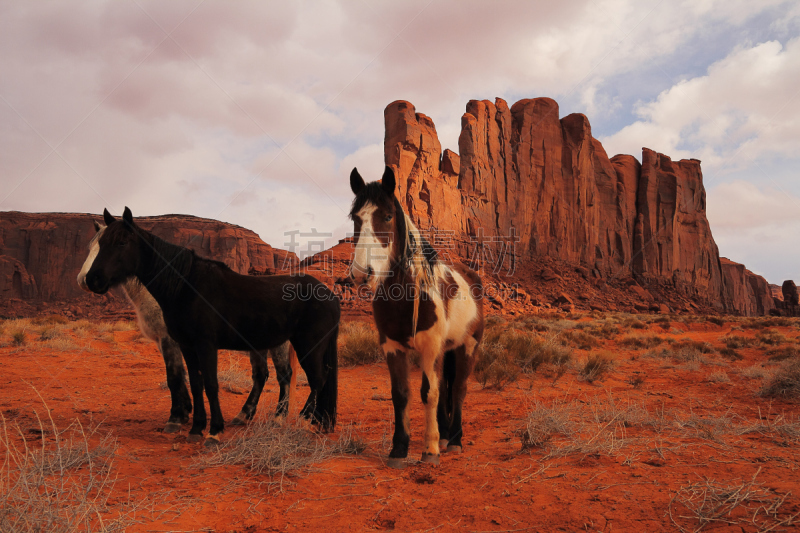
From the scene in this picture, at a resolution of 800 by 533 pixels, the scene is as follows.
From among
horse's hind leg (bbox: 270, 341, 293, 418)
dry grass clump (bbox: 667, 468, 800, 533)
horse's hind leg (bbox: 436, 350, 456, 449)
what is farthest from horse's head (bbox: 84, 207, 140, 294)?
dry grass clump (bbox: 667, 468, 800, 533)

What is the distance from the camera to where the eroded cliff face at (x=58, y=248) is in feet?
200

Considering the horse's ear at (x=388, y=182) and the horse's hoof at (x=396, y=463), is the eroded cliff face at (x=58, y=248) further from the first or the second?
the horse's ear at (x=388, y=182)

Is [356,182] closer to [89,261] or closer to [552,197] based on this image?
[89,261]

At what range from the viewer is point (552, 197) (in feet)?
194

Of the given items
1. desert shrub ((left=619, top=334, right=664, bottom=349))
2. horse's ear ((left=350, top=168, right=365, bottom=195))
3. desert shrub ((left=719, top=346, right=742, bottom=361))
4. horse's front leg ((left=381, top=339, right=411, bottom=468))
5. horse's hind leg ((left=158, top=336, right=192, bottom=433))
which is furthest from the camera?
desert shrub ((left=619, top=334, right=664, bottom=349))

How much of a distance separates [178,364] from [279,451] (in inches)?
90.7

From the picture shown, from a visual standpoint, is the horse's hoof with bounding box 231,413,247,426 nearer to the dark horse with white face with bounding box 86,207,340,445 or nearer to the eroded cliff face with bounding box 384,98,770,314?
the dark horse with white face with bounding box 86,207,340,445

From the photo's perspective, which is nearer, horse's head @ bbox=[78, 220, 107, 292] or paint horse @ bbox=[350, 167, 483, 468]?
paint horse @ bbox=[350, 167, 483, 468]

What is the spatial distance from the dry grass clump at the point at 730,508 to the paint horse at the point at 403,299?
6.04 ft

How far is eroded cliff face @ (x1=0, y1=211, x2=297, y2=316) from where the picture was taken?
61031 mm

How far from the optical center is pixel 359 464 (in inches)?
146

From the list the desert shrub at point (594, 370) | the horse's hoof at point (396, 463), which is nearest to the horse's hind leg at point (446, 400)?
the horse's hoof at point (396, 463)

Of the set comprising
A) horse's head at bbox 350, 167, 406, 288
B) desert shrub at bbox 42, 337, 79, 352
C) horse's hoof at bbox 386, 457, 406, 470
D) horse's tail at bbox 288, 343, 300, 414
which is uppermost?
horse's head at bbox 350, 167, 406, 288

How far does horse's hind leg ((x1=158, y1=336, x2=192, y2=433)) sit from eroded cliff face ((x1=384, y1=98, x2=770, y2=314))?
3906cm
